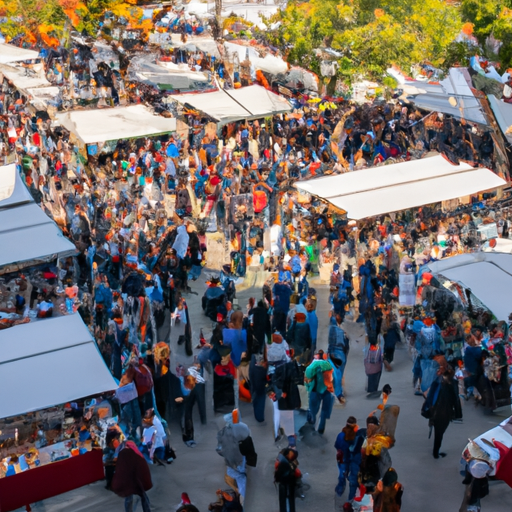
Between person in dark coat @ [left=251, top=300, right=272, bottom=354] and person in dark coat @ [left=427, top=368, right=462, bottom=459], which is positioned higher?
person in dark coat @ [left=427, top=368, right=462, bottom=459]

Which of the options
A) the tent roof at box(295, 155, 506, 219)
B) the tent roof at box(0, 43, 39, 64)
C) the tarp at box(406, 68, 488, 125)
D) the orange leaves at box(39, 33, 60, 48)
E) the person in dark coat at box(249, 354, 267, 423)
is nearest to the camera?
the person in dark coat at box(249, 354, 267, 423)

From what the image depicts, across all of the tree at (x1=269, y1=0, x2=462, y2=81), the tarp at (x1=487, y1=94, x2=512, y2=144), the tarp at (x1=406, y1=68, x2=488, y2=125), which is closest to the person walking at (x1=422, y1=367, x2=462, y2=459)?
the tarp at (x1=487, y1=94, x2=512, y2=144)

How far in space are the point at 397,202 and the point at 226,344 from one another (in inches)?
221

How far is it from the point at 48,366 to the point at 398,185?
27.7ft

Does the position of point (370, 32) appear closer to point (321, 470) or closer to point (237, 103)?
point (237, 103)

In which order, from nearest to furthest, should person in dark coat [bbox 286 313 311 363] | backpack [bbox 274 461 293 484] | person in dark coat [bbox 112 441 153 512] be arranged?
backpack [bbox 274 461 293 484], person in dark coat [bbox 112 441 153 512], person in dark coat [bbox 286 313 311 363]

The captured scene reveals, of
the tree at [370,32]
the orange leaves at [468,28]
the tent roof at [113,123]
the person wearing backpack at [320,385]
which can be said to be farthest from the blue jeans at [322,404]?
the orange leaves at [468,28]

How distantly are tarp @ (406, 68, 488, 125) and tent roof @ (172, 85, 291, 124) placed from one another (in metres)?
4.02

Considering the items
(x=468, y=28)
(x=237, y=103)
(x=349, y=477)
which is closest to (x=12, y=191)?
(x=349, y=477)

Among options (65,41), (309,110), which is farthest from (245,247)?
(65,41)

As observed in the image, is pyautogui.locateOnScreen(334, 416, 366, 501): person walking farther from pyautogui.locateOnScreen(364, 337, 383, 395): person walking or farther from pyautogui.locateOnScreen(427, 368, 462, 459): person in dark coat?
pyautogui.locateOnScreen(364, 337, 383, 395): person walking

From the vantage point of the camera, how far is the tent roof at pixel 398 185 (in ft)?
46.9

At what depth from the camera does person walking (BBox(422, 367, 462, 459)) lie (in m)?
8.70

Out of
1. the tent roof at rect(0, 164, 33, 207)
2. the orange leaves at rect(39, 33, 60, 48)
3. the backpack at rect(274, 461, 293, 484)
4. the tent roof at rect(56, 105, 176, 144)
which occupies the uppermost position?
the tent roof at rect(0, 164, 33, 207)
